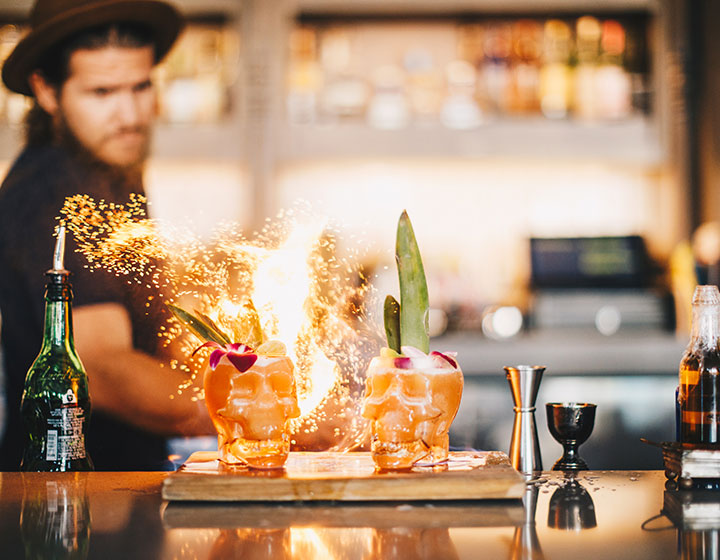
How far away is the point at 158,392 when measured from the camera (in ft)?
4.49

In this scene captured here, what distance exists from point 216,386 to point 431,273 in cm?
228

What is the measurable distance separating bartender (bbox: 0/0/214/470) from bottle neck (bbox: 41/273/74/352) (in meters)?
0.12

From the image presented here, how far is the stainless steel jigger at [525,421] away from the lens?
0.98 metres

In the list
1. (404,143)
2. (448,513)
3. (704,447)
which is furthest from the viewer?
(404,143)

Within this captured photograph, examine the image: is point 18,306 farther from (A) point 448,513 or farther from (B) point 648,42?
(B) point 648,42

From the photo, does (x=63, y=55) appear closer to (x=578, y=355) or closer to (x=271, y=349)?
(x=271, y=349)

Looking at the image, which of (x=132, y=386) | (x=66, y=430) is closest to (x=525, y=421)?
(x=66, y=430)

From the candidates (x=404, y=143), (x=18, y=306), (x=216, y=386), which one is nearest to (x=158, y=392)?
(x=18, y=306)

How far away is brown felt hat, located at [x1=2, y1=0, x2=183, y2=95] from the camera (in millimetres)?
1448

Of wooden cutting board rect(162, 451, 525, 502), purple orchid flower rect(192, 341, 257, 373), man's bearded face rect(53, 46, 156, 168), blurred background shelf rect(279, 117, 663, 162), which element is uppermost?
blurred background shelf rect(279, 117, 663, 162)

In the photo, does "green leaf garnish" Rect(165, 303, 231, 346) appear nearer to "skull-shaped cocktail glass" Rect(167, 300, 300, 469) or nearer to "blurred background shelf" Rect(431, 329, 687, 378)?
"skull-shaped cocktail glass" Rect(167, 300, 300, 469)

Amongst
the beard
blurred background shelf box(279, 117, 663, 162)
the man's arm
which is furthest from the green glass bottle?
blurred background shelf box(279, 117, 663, 162)

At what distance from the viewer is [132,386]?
1.37 m

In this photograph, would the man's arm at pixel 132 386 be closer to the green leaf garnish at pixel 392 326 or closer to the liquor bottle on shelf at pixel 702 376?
the green leaf garnish at pixel 392 326
